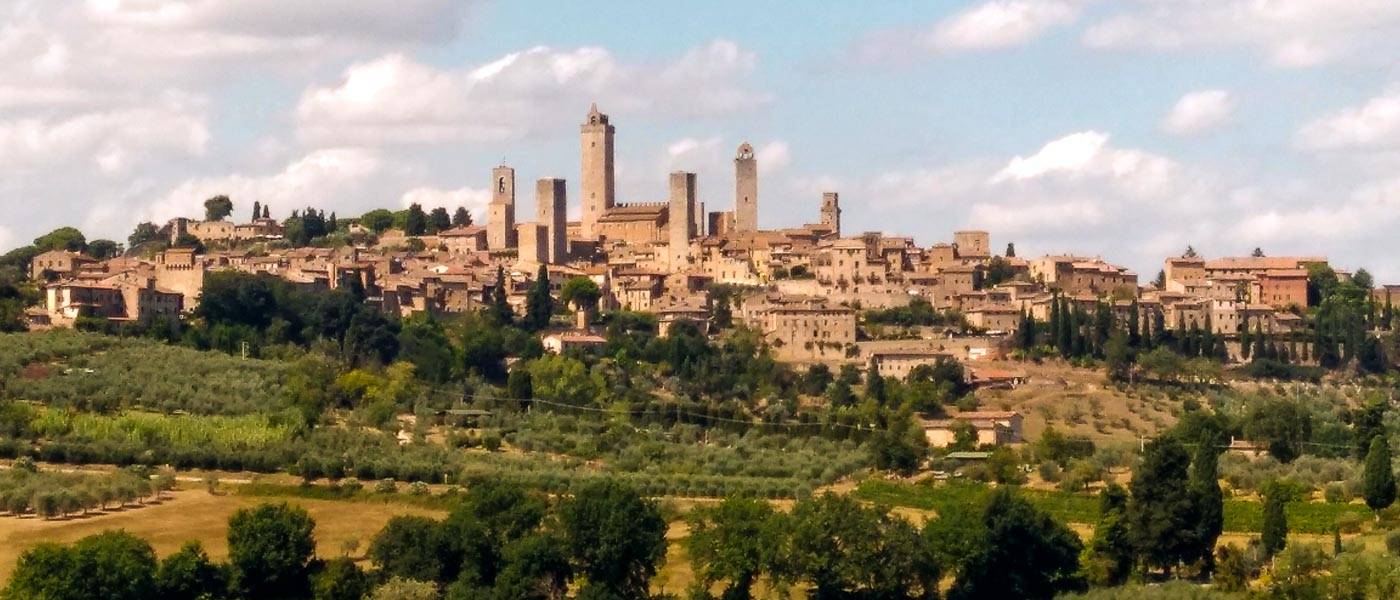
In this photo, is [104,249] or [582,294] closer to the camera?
[582,294]

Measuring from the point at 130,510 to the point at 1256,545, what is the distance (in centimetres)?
1878

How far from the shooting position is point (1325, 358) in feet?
215

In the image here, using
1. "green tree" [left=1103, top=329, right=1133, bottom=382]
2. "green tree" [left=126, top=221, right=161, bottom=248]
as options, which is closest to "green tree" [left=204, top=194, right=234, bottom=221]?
"green tree" [left=126, top=221, right=161, bottom=248]

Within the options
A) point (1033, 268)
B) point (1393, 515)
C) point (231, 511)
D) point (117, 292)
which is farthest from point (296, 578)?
point (1033, 268)

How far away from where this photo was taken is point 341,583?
35469 millimetres

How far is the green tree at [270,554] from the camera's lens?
3594 centimetres

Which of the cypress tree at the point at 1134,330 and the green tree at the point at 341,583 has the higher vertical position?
the cypress tree at the point at 1134,330

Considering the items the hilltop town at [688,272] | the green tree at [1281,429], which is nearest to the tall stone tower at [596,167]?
the hilltop town at [688,272]

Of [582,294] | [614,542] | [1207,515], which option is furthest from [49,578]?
[582,294]

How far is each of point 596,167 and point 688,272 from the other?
394 inches

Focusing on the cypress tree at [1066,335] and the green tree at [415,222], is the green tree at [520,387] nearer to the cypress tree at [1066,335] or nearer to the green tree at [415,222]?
the cypress tree at [1066,335]

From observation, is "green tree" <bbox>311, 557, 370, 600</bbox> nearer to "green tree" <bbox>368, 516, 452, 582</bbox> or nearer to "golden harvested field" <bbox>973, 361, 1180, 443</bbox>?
"green tree" <bbox>368, 516, 452, 582</bbox>

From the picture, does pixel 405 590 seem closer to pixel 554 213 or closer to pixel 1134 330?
pixel 1134 330

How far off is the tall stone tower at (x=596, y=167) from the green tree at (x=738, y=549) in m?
46.9
